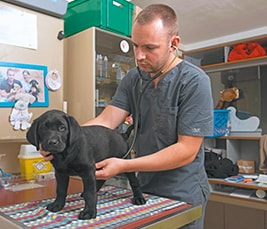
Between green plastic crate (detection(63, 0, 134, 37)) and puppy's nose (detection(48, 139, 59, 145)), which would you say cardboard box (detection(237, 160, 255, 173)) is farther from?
puppy's nose (detection(48, 139, 59, 145))

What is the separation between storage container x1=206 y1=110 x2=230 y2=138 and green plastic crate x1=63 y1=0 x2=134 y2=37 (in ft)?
4.08

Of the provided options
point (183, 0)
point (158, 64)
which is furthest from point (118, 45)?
point (158, 64)

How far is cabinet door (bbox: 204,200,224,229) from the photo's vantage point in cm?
241

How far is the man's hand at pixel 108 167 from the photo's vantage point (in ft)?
2.71

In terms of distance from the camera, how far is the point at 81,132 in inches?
31.3

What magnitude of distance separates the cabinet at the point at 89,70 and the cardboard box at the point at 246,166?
151 centimetres

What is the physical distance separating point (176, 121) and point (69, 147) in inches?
16.1

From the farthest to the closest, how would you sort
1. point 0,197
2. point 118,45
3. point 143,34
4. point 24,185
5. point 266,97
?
point 266,97 → point 118,45 → point 24,185 → point 0,197 → point 143,34

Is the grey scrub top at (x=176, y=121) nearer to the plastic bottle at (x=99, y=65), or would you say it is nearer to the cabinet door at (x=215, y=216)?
the plastic bottle at (x=99, y=65)

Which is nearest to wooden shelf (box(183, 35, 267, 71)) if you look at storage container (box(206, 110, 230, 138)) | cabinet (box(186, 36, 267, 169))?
cabinet (box(186, 36, 267, 169))

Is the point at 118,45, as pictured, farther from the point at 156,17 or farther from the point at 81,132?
the point at 81,132

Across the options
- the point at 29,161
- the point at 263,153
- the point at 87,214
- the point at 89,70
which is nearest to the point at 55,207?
the point at 87,214

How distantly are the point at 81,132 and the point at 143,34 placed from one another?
1.17 feet

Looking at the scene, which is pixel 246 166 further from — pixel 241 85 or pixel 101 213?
pixel 101 213
